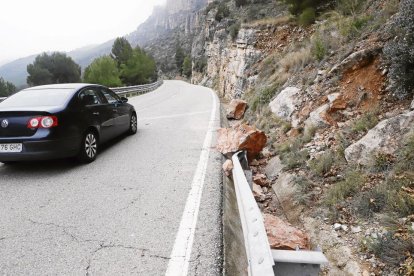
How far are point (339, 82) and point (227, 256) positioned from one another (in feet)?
Result: 16.2

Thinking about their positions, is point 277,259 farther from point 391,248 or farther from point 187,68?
point 187,68

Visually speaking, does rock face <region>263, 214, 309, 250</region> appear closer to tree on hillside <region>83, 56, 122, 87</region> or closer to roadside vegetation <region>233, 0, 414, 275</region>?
roadside vegetation <region>233, 0, 414, 275</region>

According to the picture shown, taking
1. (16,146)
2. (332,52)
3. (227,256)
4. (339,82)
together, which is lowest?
(227,256)

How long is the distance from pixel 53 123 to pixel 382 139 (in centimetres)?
503

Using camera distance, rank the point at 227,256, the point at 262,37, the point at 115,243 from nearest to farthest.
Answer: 1. the point at 227,256
2. the point at 115,243
3. the point at 262,37

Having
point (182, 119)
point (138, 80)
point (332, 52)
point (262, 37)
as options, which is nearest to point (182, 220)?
point (332, 52)

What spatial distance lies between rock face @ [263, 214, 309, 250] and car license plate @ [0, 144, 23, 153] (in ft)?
13.7

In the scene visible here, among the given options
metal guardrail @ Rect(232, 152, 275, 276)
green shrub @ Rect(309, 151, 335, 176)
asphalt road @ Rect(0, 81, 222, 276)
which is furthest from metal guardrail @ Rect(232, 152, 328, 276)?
green shrub @ Rect(309, 151, 335, 176)

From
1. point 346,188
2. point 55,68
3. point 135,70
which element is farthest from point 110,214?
point 55,68

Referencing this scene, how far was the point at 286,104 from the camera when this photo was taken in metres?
8.04

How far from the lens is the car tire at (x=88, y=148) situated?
19.9 feet

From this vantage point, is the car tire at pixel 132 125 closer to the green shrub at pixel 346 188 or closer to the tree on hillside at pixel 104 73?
the green shrub at pixel 346 188

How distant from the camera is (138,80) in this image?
210 feet

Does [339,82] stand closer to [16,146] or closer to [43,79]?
[16,146]
